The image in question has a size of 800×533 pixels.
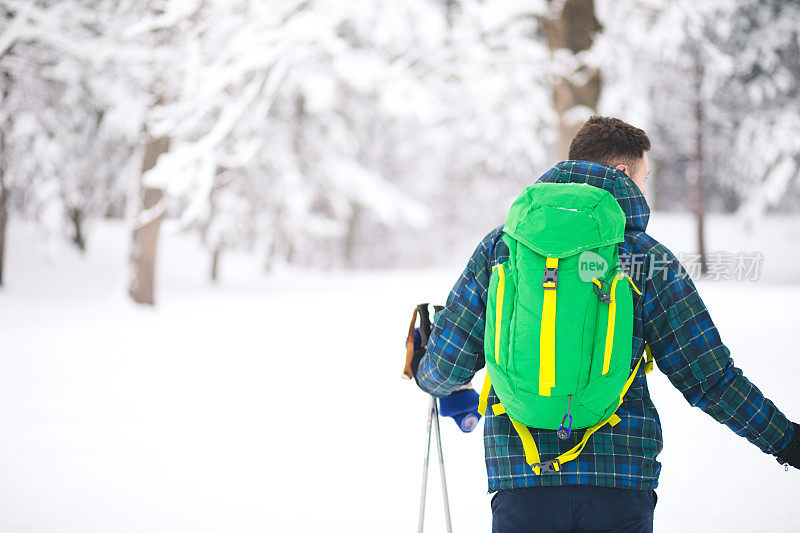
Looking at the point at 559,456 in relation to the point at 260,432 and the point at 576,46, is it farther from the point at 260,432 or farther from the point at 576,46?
the point at 576,46

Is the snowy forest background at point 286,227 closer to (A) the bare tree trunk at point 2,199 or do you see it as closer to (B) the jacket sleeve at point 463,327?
(A) the bare tree trunk at point 2,199

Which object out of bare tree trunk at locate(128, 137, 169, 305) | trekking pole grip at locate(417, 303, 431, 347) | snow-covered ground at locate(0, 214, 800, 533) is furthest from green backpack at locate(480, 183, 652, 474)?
bare tree trunk at locate(128, 137, 169, 305)

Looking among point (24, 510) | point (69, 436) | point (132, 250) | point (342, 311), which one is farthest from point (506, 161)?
point (24, 510)

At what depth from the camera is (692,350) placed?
1.86 metres

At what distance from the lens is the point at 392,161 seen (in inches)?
1320

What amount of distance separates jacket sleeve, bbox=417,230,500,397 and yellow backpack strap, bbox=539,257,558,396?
0.83 feet

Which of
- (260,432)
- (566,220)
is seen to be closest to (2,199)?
(260,432)

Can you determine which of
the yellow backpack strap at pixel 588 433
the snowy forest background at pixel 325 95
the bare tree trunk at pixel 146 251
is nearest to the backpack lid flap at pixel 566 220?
the yellow backpack strap at pixel 588 433

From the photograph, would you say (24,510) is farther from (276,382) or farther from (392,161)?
(392,161)

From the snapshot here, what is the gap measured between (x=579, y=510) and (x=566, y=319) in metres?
0.49

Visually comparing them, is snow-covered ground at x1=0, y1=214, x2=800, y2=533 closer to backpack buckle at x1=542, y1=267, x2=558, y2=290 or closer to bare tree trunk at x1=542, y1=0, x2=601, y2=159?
backpack buckle at x1=542, y1=267, x2=558, y2=290

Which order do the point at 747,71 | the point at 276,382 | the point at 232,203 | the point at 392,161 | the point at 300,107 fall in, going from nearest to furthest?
the point at 276,382, the point at 747,71, the point at 300,107, the point at 232,203, the point at 392,161

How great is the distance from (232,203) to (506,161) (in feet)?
29.3

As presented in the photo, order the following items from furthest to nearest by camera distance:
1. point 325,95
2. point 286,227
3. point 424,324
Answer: point 286,227
point 325,95
point 424,324
